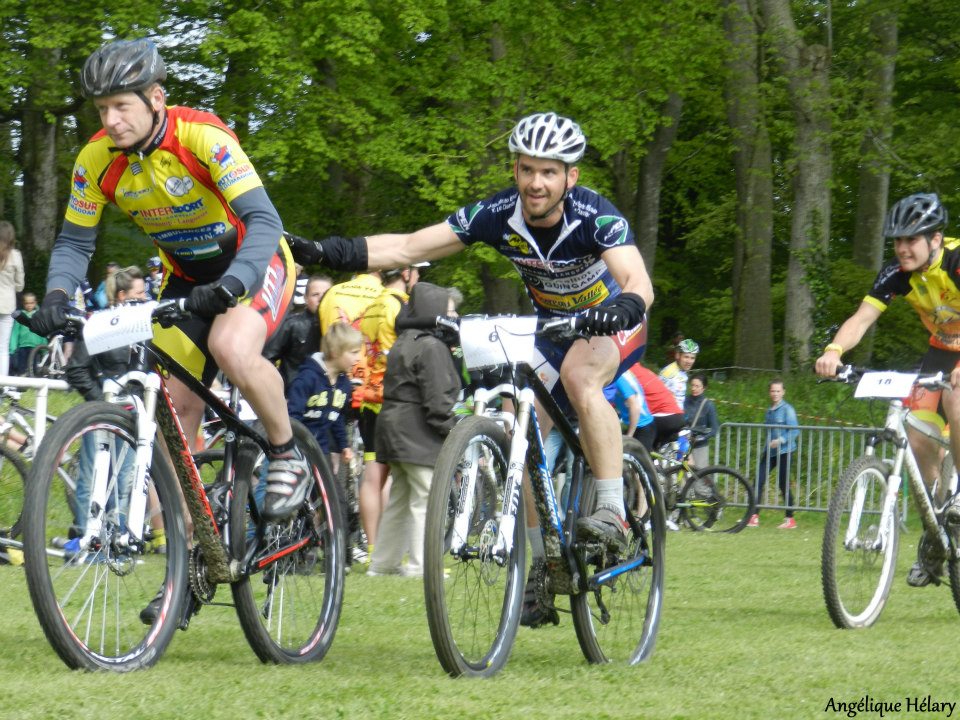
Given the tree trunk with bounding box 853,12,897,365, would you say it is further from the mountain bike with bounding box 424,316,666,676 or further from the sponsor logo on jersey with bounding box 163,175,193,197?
the sponsor logo on jersey with bounding box 163,175,193,197

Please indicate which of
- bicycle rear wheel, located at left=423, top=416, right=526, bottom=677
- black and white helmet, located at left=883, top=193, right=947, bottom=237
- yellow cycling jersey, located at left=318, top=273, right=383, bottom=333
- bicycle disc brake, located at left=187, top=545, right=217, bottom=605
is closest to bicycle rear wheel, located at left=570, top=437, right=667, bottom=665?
Answer: bicycle rear wheel, located at left=423, top=416, right=526, bottom=677

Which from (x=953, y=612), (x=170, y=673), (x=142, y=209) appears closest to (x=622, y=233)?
(x=142, y=209)

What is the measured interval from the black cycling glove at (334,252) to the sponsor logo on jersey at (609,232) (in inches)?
38.3

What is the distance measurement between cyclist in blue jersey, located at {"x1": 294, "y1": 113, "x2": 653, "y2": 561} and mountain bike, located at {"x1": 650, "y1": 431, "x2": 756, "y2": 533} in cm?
1084

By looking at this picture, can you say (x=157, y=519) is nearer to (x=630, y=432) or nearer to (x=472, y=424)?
(x=472, y=424)

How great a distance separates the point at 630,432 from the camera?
13227 mm

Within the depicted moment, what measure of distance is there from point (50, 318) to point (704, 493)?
13004 millimetres

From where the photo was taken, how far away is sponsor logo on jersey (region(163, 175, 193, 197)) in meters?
6.02

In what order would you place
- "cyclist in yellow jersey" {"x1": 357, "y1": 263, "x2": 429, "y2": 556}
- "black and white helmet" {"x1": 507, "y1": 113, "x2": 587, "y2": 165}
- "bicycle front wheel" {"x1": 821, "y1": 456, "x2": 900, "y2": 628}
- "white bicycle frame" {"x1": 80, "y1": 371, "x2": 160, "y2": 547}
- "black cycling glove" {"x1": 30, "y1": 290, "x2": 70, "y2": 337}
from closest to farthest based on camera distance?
"white bicycle frame" {"x1": 80, "y1": 371, "x2": 160, "y2": 547} → "black cycling glove" {"x1": 30, "y1": 290, "x2": 70, "y2": 337} → "black and white helmet" {"x1": 507, "y1": 113, "x2": 587, "y2": 165} → "bicycle front wheel" {"x1": 821, "y1": 456, "x2": 900, "y2": 628} → "cyclist in yellow jersey" {"x1": 357, "y1": 263, "x2": 429, "y2": 556}

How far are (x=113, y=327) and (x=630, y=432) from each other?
8.16 meters

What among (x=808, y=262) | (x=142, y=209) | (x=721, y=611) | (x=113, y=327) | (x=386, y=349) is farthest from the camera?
(x=808, y=262)

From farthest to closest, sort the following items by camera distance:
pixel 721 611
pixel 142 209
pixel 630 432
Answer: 1. pixel 630 432
2. pixel 721 611
3. pixel 142 209

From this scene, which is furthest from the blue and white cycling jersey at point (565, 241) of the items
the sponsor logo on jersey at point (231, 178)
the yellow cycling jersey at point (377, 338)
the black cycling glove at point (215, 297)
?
the yellow cycling jersey at point (377, 338)

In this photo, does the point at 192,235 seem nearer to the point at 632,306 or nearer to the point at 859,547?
the point at 632,306
